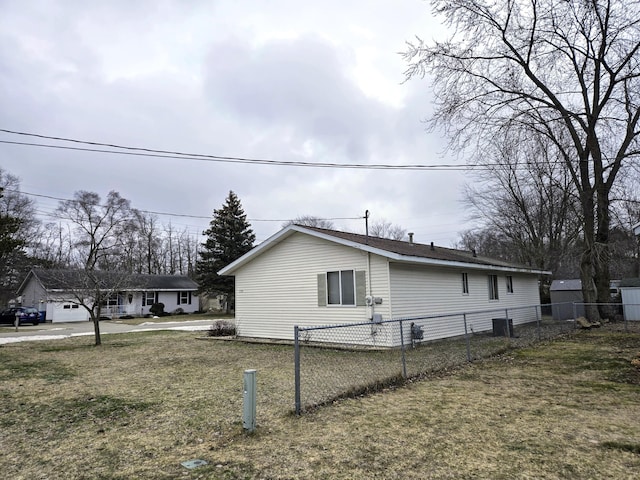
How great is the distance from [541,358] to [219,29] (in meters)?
12.0

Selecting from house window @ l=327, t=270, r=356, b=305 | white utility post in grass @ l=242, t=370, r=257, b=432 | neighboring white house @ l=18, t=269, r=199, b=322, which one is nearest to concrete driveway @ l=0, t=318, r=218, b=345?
neighboring white house @ l=18, t=269, r=199, b=322

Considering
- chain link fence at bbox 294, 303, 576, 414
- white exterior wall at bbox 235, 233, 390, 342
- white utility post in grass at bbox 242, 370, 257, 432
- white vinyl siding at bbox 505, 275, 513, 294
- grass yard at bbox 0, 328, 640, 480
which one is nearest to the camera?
grass yard at bbox 0, 328, 640, 480

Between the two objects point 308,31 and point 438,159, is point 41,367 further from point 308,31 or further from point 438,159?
point 438,159

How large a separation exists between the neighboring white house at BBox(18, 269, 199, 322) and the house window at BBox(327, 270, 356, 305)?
65.8 ft

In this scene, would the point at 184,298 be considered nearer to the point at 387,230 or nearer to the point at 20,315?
the point at 20,315

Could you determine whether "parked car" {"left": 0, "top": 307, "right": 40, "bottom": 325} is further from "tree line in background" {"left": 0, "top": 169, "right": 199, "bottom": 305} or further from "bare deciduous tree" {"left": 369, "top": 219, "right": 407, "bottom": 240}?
"bare deciduous tree" {"left": 369, "top": 219, "right": 407, "bottom": 240}

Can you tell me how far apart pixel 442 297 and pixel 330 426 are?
990cm

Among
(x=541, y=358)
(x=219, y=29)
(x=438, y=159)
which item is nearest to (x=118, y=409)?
(x=541, y=358)

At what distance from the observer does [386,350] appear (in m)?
11.1

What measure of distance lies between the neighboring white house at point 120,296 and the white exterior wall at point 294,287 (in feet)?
53.4

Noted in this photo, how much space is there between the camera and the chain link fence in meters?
6.75

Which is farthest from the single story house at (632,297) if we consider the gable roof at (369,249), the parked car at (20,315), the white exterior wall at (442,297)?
the parked car at (20,315)

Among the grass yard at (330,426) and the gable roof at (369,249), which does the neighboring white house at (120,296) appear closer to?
the gable roof at (369,249)

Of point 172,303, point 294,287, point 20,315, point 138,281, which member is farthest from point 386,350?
point 172,303
